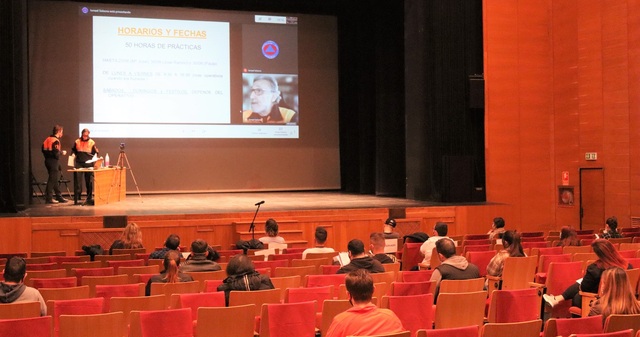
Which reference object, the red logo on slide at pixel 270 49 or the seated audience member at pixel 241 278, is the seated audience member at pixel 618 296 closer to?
the seated audience member at pixel 241 278

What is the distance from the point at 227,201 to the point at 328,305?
35.0ft

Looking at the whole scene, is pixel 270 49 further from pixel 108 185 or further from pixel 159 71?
pixel 108 185

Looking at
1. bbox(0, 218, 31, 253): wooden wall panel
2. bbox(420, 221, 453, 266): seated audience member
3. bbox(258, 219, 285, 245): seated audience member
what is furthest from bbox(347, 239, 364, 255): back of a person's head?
bbox(0, 218, 31, 253): wooden wall panel

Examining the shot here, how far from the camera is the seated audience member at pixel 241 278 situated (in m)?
5.21

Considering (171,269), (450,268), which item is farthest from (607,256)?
(171,269)

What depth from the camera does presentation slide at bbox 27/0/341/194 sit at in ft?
53.1

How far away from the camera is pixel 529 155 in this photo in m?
15.5

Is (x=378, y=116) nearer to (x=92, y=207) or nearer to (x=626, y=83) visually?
(x=626, y=83)

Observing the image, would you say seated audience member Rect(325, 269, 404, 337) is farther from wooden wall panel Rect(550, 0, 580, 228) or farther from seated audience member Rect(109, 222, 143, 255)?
wooden wall panel Rect(550, 0, 580, 228)

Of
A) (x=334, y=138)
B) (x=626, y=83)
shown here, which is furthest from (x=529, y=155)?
(x=334, y=138)

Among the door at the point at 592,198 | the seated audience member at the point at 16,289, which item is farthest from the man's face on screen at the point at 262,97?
A: the seated audience member at the point at 16,289

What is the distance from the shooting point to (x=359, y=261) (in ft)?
19.9

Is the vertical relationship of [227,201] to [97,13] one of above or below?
below

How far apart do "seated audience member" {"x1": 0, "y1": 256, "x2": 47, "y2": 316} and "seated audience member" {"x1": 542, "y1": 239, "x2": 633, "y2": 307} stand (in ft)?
13.2
